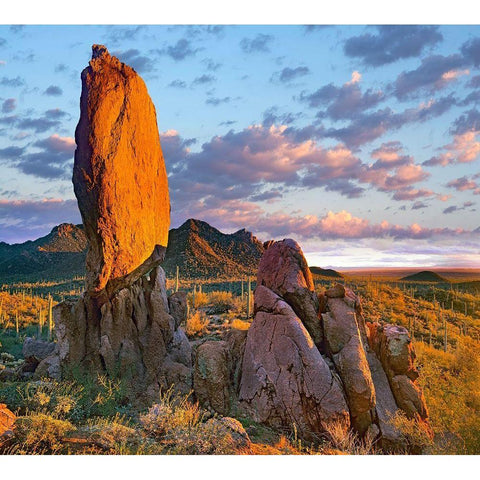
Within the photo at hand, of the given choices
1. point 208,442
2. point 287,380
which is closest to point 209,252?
point 287,380

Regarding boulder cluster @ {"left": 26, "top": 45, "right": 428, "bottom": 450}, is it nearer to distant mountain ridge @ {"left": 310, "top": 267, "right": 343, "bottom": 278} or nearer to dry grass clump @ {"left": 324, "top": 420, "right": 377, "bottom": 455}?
dry grass clump @ {"left": 324, "top": 420, "right": 377, "bottom": 455}

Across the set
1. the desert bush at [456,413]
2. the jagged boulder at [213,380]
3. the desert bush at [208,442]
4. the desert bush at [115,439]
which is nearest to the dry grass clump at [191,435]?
the desert bush at [208,442]

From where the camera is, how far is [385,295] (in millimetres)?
47188

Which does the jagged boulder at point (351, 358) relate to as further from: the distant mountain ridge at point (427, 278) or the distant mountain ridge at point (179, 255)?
the distant mountain ridge at point (427, 278)

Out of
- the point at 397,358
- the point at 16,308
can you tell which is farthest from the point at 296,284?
the point at 16,308

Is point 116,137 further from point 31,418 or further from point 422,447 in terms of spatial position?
point 422,447

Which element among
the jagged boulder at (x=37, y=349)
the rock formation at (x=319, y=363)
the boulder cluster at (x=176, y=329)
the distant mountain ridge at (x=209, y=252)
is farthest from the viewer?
the distant mountain ridge at (x=209, y=252)

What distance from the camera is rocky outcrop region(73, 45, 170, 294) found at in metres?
13.6

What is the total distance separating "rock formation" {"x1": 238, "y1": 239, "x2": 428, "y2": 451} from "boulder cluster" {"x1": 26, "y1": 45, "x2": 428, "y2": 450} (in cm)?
3

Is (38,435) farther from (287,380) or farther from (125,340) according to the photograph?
(125,340)

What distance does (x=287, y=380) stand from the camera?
38.0 feet

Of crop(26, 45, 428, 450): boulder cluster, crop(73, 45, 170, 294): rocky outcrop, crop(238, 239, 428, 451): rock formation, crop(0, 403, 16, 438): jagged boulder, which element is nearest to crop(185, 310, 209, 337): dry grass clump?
crop(26, 45, 428, 450): boulder cluster

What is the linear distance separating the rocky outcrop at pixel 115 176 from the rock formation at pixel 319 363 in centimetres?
393

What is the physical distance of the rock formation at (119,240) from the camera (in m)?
13.7
